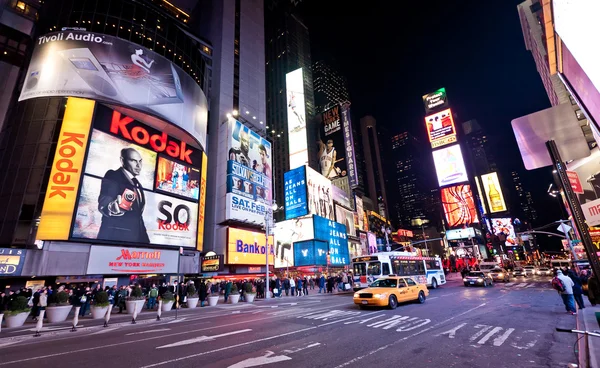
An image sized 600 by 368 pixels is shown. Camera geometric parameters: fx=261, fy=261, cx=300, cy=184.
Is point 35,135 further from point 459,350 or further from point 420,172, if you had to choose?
point 420,172

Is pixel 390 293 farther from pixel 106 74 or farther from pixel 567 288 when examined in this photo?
pixel 106 74

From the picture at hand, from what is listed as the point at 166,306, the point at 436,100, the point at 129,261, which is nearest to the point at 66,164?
the point at 129,261

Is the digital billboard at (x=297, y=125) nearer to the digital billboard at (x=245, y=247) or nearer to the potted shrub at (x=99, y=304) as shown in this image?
the digital billboard at (x=245, y=247)

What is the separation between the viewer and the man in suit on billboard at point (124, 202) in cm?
2720

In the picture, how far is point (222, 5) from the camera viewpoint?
59500mm

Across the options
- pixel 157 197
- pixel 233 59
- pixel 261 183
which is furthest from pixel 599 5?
pixel 233 59

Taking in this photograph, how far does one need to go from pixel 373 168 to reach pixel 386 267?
121407 millimetres

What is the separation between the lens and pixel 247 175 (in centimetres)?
4641

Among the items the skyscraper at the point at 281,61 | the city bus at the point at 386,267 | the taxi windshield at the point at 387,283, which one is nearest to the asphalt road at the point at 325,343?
the taxi windshield at the point at 387,283

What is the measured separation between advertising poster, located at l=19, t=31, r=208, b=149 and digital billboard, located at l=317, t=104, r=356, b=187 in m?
41.7

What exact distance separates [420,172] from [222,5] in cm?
18045

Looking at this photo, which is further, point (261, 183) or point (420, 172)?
point (420, 172)

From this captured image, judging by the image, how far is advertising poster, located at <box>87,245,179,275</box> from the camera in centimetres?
2595

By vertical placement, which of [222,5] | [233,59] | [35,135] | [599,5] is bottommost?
[599,5]
